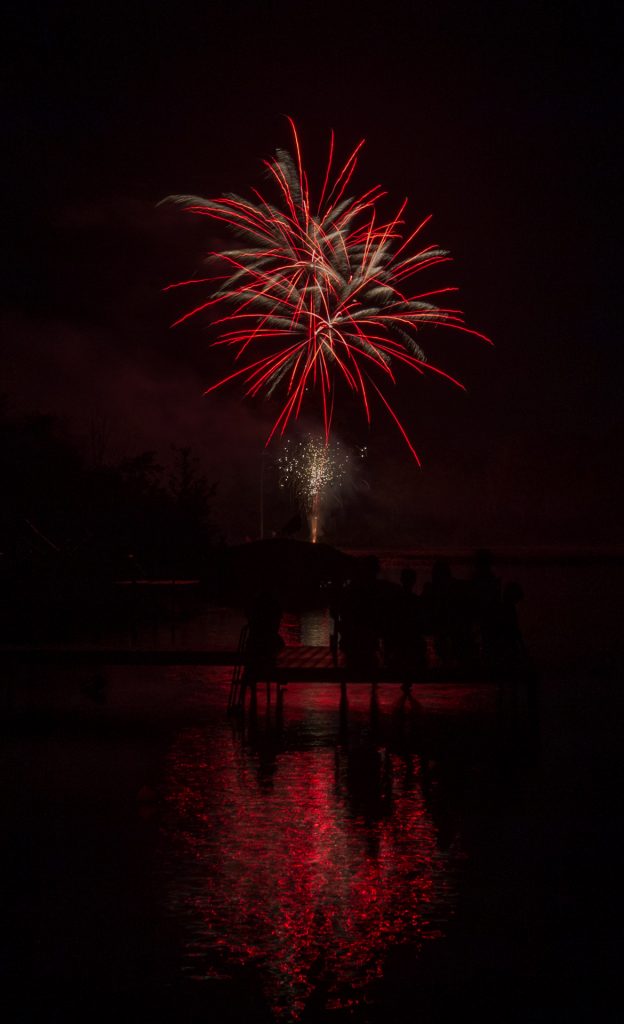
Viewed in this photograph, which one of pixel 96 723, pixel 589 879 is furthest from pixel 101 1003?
pixel 96 723

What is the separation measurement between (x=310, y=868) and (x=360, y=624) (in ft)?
21.5

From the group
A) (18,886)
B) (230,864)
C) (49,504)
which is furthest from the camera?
(49,504)

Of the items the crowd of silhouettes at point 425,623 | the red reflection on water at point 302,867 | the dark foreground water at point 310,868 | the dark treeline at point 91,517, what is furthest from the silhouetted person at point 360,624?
the dark treeline at point 91,517

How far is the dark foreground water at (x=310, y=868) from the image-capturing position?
6039mm

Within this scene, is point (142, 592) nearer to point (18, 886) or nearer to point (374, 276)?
point (374, 276)

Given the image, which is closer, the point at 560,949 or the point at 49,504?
the point at 560,949

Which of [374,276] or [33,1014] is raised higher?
[374,276]

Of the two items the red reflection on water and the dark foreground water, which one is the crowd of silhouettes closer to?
the dark foreground water

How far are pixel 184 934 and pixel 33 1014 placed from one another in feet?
3.86

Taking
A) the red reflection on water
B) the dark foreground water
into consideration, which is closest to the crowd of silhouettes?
the dark foreground water

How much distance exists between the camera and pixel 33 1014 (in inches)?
226

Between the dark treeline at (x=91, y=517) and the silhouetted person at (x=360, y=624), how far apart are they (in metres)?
15.0

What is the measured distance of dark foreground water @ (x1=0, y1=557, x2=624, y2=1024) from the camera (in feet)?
19.8

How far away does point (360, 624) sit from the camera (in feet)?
47.9
